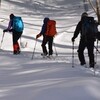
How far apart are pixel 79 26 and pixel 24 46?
953 cm

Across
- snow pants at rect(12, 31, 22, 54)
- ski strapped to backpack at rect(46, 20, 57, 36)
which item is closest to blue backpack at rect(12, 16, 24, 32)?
snow pants at rect(12, 31, 22, 54)

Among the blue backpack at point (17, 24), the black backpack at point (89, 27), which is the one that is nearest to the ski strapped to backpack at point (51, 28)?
the blue backpack at point (17, 24)

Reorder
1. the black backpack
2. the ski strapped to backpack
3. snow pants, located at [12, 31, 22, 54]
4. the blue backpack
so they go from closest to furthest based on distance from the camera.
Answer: the black backpack → the ski strapped to backpack → the blue backpack → snow pants, located at [12, 31, 22, 54]

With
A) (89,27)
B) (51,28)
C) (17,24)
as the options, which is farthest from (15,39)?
(89,27)

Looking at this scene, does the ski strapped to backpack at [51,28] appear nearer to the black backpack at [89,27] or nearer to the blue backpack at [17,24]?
the blue backpack at [17,24]

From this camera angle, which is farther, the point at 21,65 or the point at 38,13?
the point at 38,13

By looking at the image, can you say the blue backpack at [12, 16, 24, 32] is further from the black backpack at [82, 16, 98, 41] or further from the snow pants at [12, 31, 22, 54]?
the black backpack at [82, 16, 98, 41]

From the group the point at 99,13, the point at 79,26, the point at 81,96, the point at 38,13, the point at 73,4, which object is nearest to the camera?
the point at 81,96

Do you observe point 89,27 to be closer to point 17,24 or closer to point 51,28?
point 51,28

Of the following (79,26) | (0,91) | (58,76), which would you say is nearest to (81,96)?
(0,91)

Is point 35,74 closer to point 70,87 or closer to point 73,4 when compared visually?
point 70,87

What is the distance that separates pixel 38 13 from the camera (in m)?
45.9

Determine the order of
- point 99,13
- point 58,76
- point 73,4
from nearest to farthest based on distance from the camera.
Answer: point 58,76 < point 99,13 < point 73,4

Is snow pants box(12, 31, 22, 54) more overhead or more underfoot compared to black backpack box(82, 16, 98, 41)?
more underfoot
